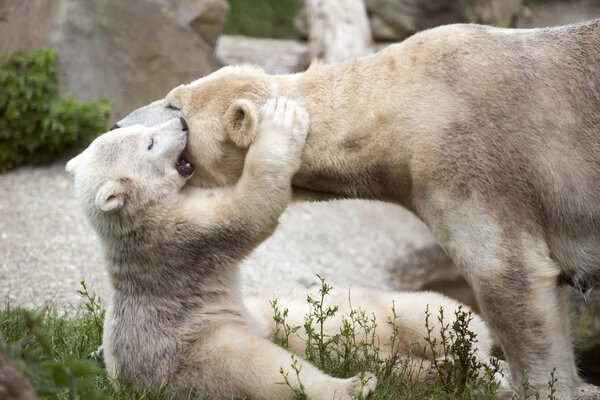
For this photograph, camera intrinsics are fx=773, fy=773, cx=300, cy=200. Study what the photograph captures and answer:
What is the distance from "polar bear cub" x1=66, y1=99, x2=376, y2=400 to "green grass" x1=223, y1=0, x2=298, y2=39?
10.1 m

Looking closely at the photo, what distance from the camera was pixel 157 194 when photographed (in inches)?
166

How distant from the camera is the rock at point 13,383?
2457 millimetres

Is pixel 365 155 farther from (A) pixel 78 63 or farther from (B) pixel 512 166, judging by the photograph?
(A) pixel 78 63

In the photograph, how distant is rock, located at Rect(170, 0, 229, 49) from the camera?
9.55 meters

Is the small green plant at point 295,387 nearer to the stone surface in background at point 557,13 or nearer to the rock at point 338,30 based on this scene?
the rock at point 338,30

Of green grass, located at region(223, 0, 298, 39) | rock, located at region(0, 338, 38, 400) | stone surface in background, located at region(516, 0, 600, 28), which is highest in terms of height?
rock, located at region(0, 338, 38, 400)

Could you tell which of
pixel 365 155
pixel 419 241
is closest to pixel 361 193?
pixel 365 155

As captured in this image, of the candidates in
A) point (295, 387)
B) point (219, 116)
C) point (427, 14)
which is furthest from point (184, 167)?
point (427, 14)

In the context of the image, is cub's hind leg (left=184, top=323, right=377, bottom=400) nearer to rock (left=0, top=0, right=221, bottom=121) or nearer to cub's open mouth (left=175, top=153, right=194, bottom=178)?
cub's open mouth (left=175, top=153, right=194, bottom=178)

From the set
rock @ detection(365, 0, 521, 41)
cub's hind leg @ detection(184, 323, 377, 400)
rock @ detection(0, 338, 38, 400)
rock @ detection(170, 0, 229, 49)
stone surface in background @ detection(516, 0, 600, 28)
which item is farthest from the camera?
stone surface in background @ detection(516, 0, 600, 28)

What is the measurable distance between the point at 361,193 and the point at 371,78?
605mm

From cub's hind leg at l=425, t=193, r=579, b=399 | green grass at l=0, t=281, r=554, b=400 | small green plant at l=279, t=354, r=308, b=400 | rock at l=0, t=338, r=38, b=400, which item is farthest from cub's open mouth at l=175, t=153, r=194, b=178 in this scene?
rock at l=0, t=338, r=38, b=400

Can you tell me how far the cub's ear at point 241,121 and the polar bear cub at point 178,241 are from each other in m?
0.05

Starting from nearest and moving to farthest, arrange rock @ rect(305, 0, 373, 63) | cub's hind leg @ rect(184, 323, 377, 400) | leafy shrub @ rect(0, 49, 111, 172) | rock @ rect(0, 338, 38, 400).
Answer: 1. rock @ rect(0, 338, 38, 400)
2. cub's hind leg @ rect(184, 323, 377, 400)
3. leafy shrub @ rect(0, 49, 111, 172)
4. rock @ rect(305, 0, 373, 63)
